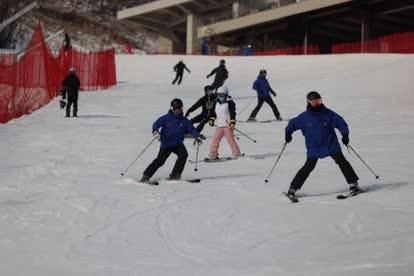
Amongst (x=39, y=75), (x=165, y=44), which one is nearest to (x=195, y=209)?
(x=39, y=75)

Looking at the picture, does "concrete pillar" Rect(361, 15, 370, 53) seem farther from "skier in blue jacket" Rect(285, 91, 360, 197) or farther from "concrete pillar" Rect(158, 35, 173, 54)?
"skier in blue jacket" Rect(285, 91, 360, 197)

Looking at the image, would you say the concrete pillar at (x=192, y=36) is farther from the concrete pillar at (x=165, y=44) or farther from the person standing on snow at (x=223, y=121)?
Result: the person standing on snow at (x=223, y=121)

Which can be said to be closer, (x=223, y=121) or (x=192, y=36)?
(x=223, y=121)

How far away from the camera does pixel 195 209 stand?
26.4ft

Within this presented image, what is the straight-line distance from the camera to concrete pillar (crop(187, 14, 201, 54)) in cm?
6309

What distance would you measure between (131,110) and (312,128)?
42.5 feet

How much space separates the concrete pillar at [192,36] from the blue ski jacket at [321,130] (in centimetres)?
5436

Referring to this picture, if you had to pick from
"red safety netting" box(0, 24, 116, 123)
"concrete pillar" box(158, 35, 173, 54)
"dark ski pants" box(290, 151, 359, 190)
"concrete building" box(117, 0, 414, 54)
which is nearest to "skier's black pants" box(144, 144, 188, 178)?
"dark ski pants" box(290, 151, 359, 190)

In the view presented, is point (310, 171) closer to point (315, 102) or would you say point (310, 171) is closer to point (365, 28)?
point (315, 102)

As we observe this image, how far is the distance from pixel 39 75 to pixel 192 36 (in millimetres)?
42793

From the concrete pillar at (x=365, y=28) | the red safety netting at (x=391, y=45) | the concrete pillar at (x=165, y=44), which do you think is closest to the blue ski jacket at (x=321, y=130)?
the red safety netting at (x=391, y=45)

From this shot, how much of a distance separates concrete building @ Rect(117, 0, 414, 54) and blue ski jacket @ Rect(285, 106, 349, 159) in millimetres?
40820

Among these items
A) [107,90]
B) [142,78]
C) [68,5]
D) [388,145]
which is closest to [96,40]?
[68,5]

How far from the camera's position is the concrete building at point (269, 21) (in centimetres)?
5017
